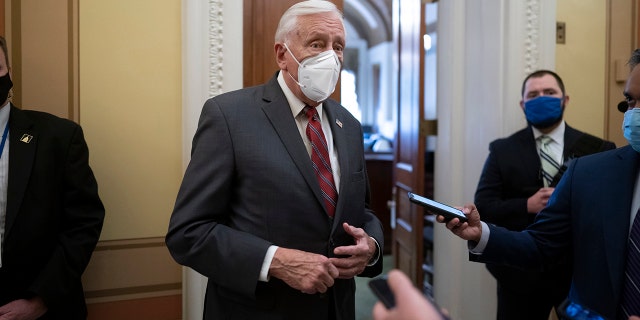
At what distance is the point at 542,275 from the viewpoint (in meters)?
2.20

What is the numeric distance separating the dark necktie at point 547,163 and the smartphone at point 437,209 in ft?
3.45

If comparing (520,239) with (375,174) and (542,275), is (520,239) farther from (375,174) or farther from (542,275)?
(375,174)

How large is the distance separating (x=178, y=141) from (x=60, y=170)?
1.83ft

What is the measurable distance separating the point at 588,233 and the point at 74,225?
1.82 meters

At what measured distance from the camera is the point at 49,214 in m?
1.73

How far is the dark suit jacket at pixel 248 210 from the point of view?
1355 mm

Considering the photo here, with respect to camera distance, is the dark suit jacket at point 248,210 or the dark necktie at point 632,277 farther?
the dark suit jacket at point 248,210

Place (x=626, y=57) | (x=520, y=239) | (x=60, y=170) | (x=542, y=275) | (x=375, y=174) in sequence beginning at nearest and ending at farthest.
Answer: (x=520, y=239), (x=60, y=170), (x=542, y=275), (x=626, y=57), (x=375, y=174)

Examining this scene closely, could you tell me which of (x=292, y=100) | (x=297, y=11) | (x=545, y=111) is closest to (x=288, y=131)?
(x=292, y=100)

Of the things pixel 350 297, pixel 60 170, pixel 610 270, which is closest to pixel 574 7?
pixel 610 270

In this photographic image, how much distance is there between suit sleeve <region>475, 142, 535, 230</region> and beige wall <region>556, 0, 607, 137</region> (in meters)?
0.79

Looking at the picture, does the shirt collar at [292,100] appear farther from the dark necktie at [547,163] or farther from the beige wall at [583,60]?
the beige wall at [583,60]

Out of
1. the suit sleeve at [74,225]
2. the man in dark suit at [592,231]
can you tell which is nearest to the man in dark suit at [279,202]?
the man in dark suit at [592,231]

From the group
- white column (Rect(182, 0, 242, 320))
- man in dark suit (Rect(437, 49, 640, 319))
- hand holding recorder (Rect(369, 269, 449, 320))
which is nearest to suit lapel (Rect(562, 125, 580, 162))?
man in dark suit (Rect(437, 49, 640, 319))
